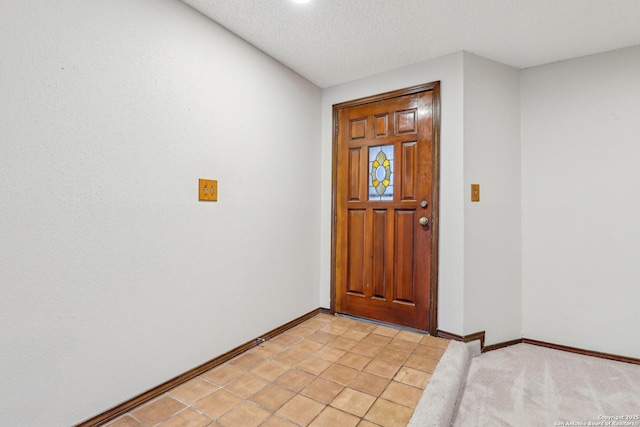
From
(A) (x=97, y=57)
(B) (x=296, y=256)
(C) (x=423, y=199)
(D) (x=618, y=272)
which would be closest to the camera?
(A) (x=97, y=57)

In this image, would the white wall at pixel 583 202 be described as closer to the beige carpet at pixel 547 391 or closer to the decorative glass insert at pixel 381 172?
the beige carpet at pixel 547 391

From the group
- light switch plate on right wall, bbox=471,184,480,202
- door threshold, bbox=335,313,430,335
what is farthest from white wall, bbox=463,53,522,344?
door threshold, bbox=335,313,430,335

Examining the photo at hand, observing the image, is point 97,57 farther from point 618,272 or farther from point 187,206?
point 618,272

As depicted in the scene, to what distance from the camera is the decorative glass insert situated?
2473 mm

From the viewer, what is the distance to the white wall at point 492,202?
2184mm

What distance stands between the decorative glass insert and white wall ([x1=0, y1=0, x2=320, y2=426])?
0.88 metres

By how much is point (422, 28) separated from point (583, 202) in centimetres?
172

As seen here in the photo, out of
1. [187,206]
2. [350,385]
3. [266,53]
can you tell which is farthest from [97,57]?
[350,385]

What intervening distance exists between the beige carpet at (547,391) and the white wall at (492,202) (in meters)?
0.27

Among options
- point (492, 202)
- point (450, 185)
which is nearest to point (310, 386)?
point (450, 185)

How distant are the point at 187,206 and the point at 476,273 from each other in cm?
202

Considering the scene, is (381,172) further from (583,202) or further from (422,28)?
(583,202)

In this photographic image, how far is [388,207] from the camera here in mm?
2469

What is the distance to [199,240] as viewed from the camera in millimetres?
1769
